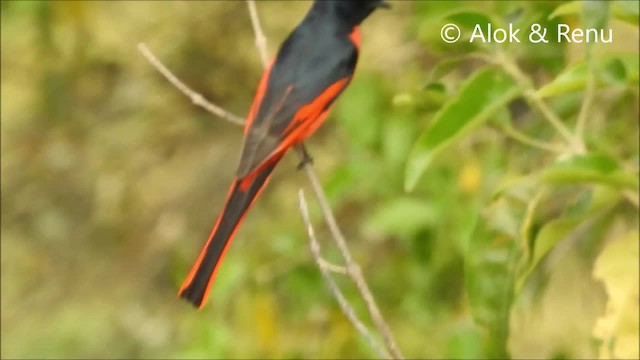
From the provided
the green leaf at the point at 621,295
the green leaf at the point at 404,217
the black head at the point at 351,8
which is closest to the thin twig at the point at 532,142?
the green leaf at the point at 621,295

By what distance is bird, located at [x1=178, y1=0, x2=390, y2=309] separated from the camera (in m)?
1.86

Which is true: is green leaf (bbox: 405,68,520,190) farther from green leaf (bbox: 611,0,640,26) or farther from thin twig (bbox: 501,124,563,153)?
green leaf (bbox: 611,0,640,26)

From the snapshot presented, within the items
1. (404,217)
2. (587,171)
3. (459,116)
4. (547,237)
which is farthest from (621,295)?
(404,217)

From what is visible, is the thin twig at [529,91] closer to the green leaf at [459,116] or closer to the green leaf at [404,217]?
the green leaf at [459,116]

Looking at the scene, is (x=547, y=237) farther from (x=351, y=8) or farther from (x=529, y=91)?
(x=351, y=8)

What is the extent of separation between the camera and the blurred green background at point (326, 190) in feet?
6.30

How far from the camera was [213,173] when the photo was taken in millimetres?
4750

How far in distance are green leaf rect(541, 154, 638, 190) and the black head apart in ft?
1.67

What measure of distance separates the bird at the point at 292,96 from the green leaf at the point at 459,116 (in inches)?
7.9

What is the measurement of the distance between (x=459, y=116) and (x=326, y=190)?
711 millimetres

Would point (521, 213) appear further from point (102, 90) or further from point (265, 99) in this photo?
point (102, 90)

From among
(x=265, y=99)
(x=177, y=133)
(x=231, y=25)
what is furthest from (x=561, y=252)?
(x=177, y=133)

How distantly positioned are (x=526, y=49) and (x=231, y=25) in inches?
72.9

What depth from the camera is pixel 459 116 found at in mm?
1807
